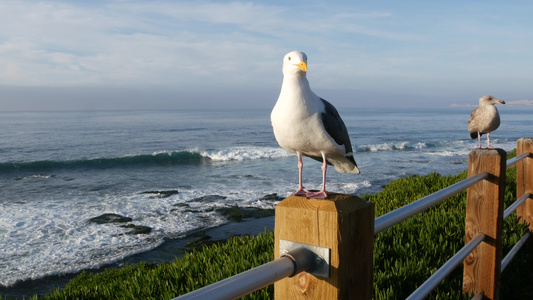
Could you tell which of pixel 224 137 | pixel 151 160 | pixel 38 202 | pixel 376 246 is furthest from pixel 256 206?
pixel 224 137

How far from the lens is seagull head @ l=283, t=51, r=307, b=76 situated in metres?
2.30

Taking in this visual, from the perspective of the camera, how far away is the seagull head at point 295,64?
230 cm

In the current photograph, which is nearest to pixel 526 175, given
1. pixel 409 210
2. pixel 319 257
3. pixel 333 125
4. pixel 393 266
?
pixel 393 266

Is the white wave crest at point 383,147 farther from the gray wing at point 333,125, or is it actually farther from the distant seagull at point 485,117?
the gray wing at point 333,125

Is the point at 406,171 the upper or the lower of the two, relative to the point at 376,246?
lower

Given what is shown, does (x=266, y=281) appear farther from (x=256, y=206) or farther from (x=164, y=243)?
(x=256, y=206)

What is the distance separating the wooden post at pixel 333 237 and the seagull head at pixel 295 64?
3.38ft

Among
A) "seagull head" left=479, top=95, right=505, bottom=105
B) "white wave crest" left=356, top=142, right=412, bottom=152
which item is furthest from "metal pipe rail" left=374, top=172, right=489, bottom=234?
"white wave crest" left=356, top=142, right=412, bottom=152

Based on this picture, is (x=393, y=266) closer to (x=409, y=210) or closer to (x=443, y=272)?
(x=443, y=272)

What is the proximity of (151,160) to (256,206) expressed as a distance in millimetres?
15211

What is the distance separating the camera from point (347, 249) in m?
1.33

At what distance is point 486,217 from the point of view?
3.26m

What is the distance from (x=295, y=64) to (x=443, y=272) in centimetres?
140

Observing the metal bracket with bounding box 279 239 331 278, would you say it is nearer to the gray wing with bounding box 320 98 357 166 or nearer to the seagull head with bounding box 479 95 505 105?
the gray wing with bounding box 320 98 357 166
